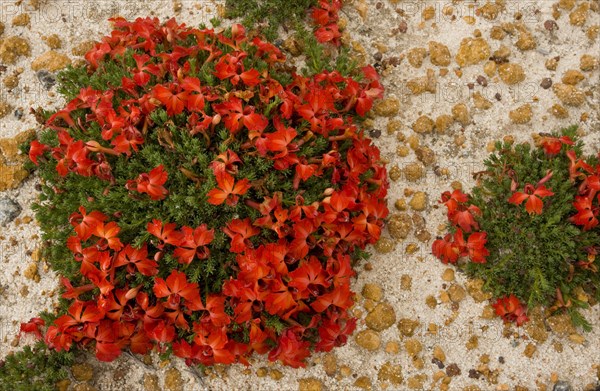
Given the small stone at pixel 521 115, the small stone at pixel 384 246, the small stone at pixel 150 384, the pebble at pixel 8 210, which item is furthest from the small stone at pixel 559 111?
the pebble at pixel 8 210

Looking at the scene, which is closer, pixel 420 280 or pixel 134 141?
pixel 134 141

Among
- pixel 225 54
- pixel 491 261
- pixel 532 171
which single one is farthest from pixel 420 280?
pixel 225 54

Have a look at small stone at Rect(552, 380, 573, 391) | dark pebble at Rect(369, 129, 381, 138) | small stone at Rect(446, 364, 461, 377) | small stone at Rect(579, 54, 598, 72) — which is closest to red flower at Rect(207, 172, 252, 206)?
dark pebble at Rect(369, 129, 381, 138)


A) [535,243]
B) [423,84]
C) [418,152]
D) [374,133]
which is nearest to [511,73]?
[423,84]

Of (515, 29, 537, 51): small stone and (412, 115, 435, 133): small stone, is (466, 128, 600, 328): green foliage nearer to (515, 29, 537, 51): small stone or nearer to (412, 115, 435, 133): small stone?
(412, 115, 435, 133): small stone

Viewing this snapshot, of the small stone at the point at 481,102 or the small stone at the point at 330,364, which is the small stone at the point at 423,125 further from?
the small stone at the point at 330,364

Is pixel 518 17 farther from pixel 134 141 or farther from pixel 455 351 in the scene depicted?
pixel 134 141
